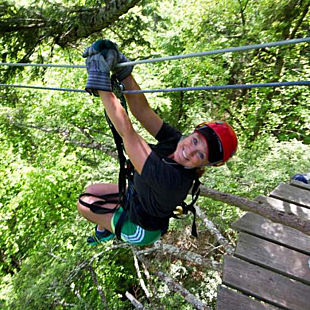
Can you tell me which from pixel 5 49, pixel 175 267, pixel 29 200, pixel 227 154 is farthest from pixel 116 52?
pixel 29 200

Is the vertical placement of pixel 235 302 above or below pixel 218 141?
below

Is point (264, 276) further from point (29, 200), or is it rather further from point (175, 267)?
point (29, 200)

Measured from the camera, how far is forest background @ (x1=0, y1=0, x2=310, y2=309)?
12.8 feet

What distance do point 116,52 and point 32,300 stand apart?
4.30 meters

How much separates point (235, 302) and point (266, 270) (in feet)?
1.42

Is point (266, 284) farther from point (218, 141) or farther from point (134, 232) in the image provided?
point (218, 141)

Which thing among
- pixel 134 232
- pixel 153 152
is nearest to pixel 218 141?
pixel 153 152

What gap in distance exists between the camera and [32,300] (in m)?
4.47

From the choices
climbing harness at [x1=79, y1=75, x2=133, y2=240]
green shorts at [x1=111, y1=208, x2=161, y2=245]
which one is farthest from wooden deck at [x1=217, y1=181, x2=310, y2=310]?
climbing harness at [x1=79, y1=75, x2=133, y2=240]

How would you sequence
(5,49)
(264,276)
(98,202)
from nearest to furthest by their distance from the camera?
(98,202), (264,276), (5,49)

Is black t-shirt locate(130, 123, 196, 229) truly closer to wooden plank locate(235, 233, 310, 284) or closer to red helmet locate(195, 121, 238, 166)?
red helmet locate(195, 121, 238, 166)

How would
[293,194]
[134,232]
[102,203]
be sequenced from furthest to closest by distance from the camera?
[293,194]
[102,203]
[134,232]

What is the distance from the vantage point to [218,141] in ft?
5.23

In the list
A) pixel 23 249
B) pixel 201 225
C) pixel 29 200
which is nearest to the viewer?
pixel 201 225
